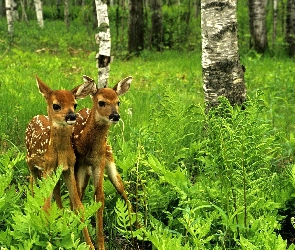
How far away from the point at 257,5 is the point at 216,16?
11.0 m

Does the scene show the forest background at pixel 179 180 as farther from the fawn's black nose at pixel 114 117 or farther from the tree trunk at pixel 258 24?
the tree trunk at pixel 258 24

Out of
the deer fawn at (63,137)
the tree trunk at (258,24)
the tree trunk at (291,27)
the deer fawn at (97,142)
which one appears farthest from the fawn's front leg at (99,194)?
the tree trunk at (291,27)

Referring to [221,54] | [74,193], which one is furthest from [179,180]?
[221,54]

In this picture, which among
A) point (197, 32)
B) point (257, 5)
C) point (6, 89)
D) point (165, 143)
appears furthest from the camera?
point (197, 32)

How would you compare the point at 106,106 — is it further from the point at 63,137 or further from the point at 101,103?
the point at 63,137

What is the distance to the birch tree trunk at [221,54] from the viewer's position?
5637 millimetres

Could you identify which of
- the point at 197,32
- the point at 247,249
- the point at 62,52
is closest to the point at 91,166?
the point at 247,249

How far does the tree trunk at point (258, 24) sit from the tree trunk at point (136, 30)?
4055 mm

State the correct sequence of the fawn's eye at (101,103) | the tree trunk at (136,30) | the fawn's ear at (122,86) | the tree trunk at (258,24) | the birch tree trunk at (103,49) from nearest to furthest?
the fawn's eye at (101,103) < the fawn's ear at (122,86) < the birch tree trunk at (103,49) < the tree trunk at (258,24) < the tree trunk at (136,30)

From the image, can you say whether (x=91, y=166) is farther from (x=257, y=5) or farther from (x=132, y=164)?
(x=257, y=5)

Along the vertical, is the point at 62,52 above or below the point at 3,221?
below

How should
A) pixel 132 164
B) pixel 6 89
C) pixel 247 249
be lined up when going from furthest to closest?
pixel 6 89 < pixel 132 164 < pixel 247 249

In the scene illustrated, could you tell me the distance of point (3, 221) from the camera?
3.32 m

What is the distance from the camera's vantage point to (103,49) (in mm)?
7297
